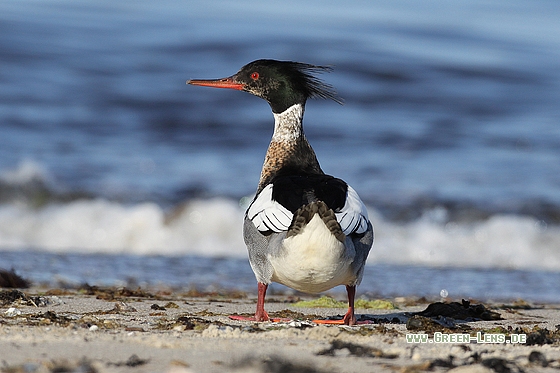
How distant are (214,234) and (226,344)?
892cm

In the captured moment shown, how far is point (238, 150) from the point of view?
17.3 metres

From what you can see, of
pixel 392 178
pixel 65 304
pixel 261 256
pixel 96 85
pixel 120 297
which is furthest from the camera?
pixel 96 85

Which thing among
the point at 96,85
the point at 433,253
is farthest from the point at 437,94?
the point at 433,253

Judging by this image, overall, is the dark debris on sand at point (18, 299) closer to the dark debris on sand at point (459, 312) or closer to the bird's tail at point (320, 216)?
the bird's tail at point (320, 216)

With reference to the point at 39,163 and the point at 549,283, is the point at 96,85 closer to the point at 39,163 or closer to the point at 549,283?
the point at 39,163

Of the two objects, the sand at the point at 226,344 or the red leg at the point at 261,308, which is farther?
the red leg at the point at 261,308

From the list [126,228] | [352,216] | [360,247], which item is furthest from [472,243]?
[352,216]

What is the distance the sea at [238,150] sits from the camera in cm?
1120

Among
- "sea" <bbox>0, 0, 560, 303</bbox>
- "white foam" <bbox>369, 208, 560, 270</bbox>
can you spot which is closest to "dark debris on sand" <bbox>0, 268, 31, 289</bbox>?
"sea" <bbox>0, 0, 560, 303</bbox>

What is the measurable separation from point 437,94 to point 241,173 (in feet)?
26.0

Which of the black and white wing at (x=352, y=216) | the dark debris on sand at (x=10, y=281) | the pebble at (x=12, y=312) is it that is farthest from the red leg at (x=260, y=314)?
the dark debris on sand at (x=10, y=281)

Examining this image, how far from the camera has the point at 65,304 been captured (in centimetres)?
622

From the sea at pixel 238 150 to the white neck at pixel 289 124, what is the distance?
243 cm

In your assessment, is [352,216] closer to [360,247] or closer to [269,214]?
[360,247]
